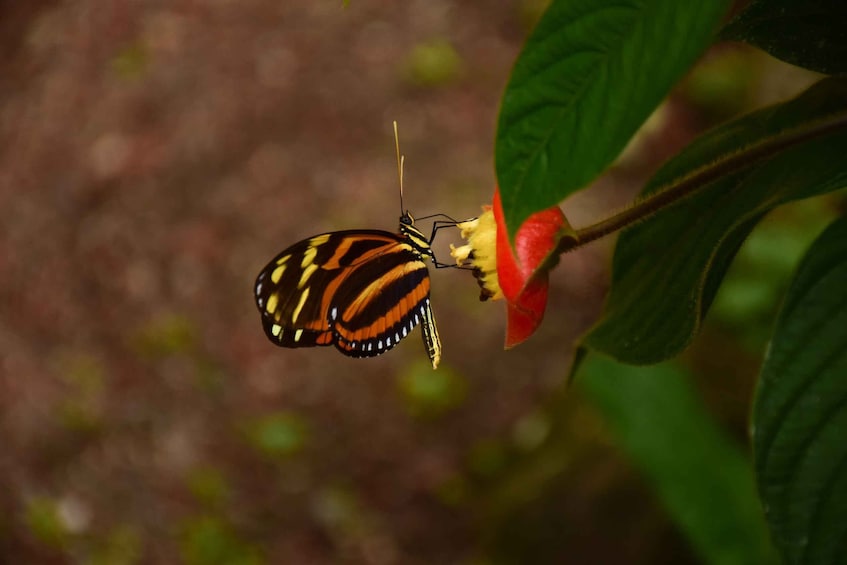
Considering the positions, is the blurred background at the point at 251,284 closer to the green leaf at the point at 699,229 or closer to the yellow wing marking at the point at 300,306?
the yellow wing marking at the point at 300,306

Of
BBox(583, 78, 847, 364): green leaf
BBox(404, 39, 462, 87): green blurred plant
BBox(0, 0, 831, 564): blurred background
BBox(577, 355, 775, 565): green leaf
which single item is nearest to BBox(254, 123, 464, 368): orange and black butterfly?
BBox(583, 78, 847, 364): green leaf

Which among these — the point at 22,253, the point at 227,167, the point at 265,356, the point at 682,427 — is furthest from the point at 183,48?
the point at 682,427

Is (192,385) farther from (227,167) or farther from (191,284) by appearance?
(227,167)

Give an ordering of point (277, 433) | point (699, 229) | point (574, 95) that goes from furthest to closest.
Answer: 1. point (277, 433)
2. point (699, 229)
3. point (574, 95)

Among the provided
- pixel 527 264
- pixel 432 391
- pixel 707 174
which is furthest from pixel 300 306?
pixel 432 391

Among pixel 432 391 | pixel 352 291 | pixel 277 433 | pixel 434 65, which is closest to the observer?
pixel 352 291

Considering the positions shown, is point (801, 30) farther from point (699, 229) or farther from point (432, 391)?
point (432, 391)

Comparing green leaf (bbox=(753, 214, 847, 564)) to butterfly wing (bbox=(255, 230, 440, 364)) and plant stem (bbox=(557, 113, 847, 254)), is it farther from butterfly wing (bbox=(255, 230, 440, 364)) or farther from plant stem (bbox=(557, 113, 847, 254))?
butterfly wing (bbox=(255, 230, 440, 364))
